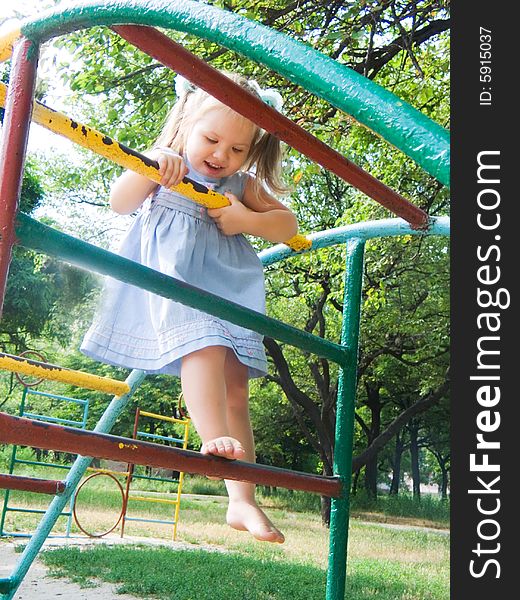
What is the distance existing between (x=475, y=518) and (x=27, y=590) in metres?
3.73

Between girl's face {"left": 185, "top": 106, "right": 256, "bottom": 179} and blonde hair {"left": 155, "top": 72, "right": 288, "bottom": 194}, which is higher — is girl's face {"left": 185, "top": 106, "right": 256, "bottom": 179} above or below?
below

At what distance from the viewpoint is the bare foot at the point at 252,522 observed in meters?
1.22

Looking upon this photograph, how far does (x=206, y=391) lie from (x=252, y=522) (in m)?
0.24

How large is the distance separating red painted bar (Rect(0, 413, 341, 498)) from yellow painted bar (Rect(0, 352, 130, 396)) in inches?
35.2

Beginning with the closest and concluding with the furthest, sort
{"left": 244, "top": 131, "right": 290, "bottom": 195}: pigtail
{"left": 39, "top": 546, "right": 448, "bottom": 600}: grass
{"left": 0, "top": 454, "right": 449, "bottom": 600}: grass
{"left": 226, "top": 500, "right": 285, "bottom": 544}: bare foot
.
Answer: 1. {"left": 226, "top": 500, "right": 285, "bottom": 544}: bare foot
2. {"left": 244, "top": 131, "right": 290, "bottom": 195}: pigtail
3. {"left": 39, "top": 546, "right": 448, "bottom": 600}: grass
4. {"left": 0, "top": 454, "right": 449, "bottom": 600}: grass

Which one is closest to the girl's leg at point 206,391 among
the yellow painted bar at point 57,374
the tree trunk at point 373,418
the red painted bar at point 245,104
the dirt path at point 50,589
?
the red painted bar at point 245,104

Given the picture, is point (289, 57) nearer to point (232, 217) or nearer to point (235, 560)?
point (232, 217)

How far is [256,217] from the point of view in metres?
1.58

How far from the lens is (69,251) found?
904mm

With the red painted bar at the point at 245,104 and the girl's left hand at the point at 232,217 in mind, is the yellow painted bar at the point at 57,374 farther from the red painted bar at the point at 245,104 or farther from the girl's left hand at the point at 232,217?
the red painted bar at the point at 245,104

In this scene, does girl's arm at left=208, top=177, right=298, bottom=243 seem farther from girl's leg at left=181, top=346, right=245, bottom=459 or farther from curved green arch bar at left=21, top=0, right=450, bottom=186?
curved green arch bar at left=21, top=0, right=450, bottom=186

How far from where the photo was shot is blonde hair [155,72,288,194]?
159 cm

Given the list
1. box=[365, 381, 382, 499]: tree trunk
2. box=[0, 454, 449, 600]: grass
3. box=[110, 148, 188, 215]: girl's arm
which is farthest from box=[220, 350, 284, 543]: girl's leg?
box=[365, 381, 382, 499]: tree trunk

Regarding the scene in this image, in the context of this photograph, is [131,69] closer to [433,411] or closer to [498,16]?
[498,16]
